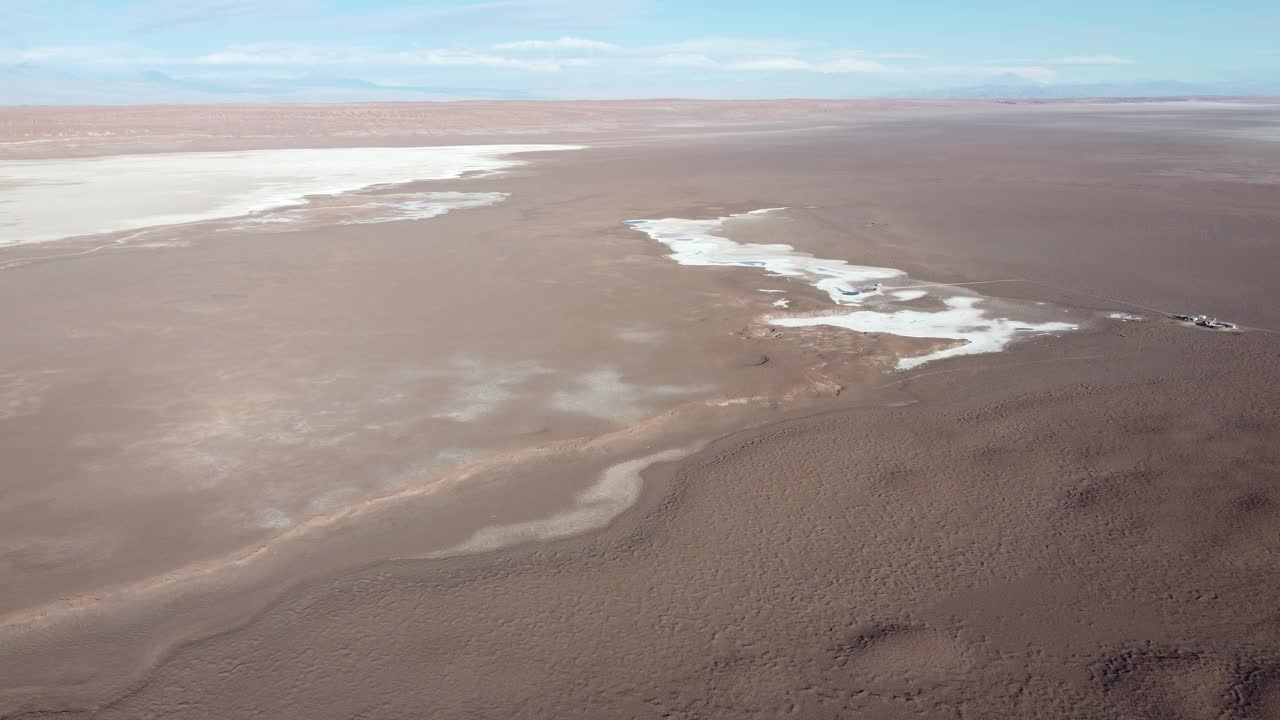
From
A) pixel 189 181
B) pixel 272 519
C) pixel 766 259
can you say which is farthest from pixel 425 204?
pixel 272 519

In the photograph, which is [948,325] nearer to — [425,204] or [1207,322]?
[1207,322]

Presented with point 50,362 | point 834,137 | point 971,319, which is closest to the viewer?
point 50,362

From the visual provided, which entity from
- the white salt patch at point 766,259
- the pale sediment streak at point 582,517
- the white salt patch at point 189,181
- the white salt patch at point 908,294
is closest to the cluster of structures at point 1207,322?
the white salt patch at point 908,294

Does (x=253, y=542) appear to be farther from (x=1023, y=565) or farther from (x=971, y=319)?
(x=971, y=319)

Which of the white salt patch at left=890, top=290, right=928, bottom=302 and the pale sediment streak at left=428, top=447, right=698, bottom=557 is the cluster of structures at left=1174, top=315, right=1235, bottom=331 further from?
the pale sediment streak at left=428, top=447, right=698, bottom=557

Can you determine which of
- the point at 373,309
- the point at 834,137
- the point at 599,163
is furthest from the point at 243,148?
the point at 373,309
